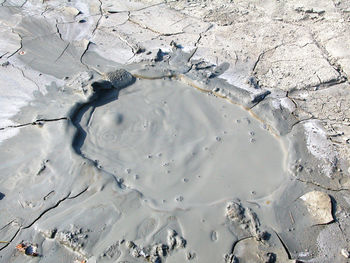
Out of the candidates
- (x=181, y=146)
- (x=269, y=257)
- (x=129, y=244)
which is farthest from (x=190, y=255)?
(x=181, y=146)

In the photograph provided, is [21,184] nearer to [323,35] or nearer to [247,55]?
[247,55]

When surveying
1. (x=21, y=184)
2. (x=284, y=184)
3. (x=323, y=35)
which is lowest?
(x=21, y=184)

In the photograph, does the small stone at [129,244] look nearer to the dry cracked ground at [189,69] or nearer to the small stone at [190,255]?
the dry cracked ground at [189,69]

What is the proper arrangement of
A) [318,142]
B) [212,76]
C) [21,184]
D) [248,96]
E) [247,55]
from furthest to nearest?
1. [247,55]
2. [212,76]
3. [248,96]
4. [318,142]
5. [21,184]

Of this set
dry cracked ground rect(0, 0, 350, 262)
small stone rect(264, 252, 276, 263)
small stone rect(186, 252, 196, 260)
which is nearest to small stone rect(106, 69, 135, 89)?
dry cracked ground rect(0, 0, 350, 262)

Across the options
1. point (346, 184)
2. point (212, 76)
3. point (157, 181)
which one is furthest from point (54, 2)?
point (346, 184)

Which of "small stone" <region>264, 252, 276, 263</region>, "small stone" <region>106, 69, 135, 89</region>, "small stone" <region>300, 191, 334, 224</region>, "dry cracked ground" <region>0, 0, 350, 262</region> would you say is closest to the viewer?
"small stone" <region>264, 252, 276, 263</region>

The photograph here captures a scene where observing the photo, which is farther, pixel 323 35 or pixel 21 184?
pixel 323 35

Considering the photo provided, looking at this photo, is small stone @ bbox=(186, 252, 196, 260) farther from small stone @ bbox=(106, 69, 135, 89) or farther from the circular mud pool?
small stone @ bbox=(106, 69, 135, 89)
